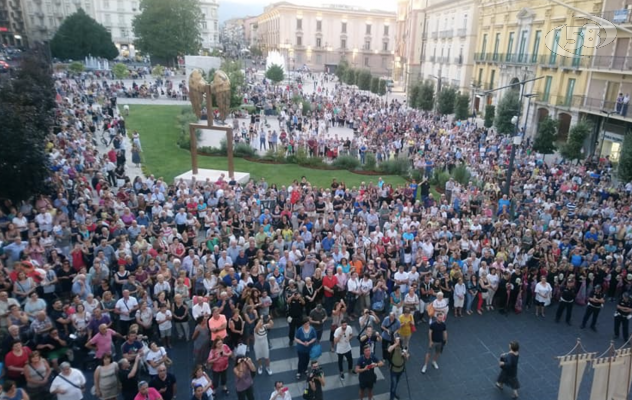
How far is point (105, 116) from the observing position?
29.3 m

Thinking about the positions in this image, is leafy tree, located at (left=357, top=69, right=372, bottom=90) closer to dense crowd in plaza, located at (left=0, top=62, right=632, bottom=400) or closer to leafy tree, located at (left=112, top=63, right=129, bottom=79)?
leafy tree, located at (left=112, top=63, right=129, bottom=79)

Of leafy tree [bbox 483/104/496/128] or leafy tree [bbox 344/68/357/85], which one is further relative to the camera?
leafy tree [bbox 344/68/357/85]

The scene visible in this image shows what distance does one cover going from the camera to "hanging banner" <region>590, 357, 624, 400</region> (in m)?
6.12

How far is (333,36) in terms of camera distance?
90.6 metres

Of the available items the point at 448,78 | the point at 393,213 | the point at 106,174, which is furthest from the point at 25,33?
the point at 393,213

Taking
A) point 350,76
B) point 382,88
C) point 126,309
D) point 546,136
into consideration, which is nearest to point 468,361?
point 126,309

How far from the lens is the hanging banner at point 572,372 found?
237 inches

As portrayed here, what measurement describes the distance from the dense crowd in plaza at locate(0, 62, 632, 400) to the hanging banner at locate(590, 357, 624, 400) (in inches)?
78.1

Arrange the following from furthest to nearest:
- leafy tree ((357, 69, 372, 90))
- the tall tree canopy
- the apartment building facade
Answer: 1. the apartment building facade
2. leafy tree ((357, 69, 372, 90))
3. the tall tree canopy

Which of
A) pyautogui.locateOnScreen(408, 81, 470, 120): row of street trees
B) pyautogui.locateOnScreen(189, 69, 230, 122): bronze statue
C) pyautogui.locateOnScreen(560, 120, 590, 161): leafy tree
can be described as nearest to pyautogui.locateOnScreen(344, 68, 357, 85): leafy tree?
pyautogui.locateOnScreen(408, 81, 470, 120): row of street trees

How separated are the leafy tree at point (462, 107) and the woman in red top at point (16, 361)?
3644cm

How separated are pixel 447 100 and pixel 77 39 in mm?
51108

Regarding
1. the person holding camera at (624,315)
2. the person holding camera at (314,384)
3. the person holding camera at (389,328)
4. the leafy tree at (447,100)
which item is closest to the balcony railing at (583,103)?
the leafy tree at (447,100)

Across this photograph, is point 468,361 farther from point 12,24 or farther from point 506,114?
point 12,24
